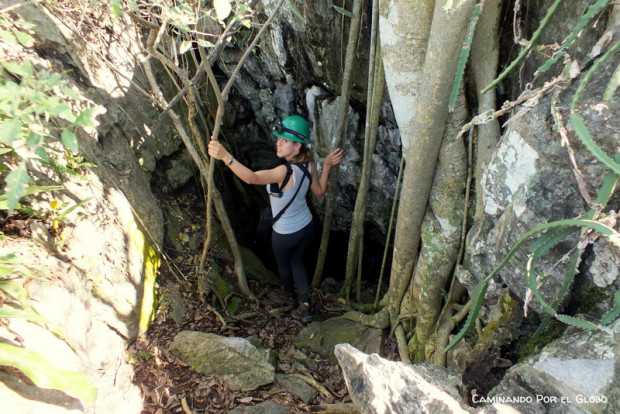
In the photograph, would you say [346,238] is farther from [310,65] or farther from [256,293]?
[310,65]

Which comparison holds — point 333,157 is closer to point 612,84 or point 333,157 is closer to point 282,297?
point 282,297

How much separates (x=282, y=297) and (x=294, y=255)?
57 centimetres

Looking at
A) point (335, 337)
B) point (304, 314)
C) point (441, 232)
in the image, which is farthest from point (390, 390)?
point (304, 314)

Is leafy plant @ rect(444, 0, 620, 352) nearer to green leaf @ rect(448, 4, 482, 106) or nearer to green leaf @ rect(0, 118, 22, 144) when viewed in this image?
green leaf @ rect(448, 4, 482, 106)

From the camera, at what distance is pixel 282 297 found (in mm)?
4371

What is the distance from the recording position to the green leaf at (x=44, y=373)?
1646 millimetres

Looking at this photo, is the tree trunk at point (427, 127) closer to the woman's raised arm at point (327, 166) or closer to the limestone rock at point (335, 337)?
the limestone rock at point (335, 337)

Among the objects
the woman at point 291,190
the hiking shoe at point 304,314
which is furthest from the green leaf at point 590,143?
the hiking shoe at point 304,314

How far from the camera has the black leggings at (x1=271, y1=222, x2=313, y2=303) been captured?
12.8 feet

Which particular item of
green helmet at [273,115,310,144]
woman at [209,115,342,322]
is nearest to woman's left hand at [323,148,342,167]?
woman at [209,115,342,322]

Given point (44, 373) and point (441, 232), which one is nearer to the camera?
point (44, 373)

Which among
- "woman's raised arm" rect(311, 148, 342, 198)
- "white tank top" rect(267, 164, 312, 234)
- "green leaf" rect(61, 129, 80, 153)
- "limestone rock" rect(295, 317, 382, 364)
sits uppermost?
"green leaf" rect(61, 129, 80, 153)

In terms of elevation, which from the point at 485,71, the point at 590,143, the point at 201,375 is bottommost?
the point at 201,375

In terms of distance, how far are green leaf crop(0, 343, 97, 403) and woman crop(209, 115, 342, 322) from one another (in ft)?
5.83
